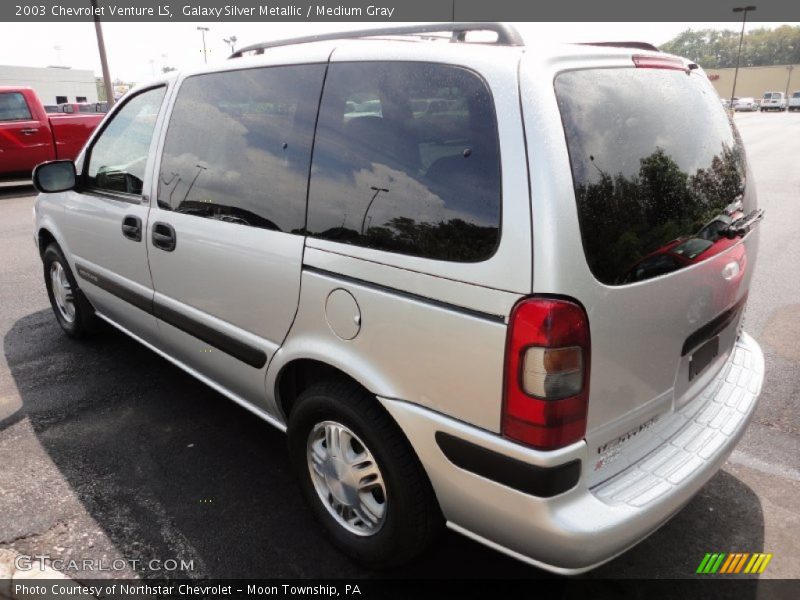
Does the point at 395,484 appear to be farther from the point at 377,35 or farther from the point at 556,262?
the point at 377,35

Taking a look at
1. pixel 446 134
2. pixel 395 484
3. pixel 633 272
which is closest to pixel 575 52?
pixel 446 134

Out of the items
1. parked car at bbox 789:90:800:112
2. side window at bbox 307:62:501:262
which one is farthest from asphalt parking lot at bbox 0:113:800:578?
parked car at bbox 789:90:800:112

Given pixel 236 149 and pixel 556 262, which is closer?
pixel 556 262

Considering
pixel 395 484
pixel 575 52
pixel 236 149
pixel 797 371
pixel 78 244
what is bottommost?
pixel 797 371

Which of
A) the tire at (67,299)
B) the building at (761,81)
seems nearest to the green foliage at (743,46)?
the building at (761,81)

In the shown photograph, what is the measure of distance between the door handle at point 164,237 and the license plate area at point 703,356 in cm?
226

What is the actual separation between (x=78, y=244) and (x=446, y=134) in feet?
9.83

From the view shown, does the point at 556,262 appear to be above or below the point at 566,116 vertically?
below

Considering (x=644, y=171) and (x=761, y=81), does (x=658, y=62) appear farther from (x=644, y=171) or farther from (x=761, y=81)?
(x=761, y=81)

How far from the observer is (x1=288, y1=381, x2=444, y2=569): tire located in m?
2.04

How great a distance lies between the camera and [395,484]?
6.73 ft

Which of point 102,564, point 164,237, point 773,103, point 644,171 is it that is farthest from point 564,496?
point 773,103

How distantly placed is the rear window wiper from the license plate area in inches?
15.0

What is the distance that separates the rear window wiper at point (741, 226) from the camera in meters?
2.14
